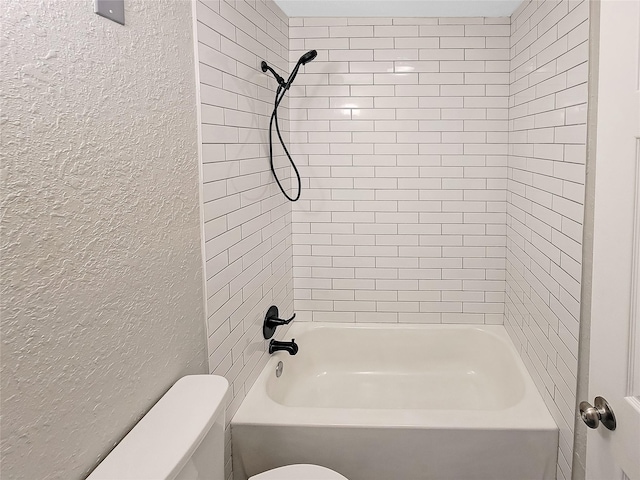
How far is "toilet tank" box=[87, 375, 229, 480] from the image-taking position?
1017mm

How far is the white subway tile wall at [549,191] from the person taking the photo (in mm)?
1696

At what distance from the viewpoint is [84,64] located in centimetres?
101

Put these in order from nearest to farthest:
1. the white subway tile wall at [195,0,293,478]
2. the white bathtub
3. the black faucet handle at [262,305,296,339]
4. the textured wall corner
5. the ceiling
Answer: the textured wall corner
the white subway tile wall at [195,0,293,478]
the white bathtub
the black faucet handle at [262,305,296,339]
the ceiling

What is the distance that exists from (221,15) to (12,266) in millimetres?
1284

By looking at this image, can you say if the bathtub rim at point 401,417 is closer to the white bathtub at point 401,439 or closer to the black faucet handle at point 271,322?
the white bathtub at point 401,439

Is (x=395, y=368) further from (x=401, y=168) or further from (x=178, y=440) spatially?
(x=178, y=440)

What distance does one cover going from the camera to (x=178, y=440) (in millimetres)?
1104

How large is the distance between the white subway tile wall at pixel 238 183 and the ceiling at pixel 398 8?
5.7 inches

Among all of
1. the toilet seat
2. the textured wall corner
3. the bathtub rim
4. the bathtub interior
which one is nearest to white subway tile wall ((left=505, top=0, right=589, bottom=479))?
the bathtub rim

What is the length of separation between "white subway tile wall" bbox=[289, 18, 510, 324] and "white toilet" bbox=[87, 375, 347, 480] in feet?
5.44

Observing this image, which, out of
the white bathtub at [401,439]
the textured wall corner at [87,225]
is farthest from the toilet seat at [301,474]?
the textured wall corner at [87,225]

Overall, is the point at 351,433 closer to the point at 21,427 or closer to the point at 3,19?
the point at 21,427

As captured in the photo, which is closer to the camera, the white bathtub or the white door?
the white door

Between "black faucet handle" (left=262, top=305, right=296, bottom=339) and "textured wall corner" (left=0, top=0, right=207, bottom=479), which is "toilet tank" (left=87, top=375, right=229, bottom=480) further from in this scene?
"black faucet handle" (left=262, top=305, right=296, bottom=339)
